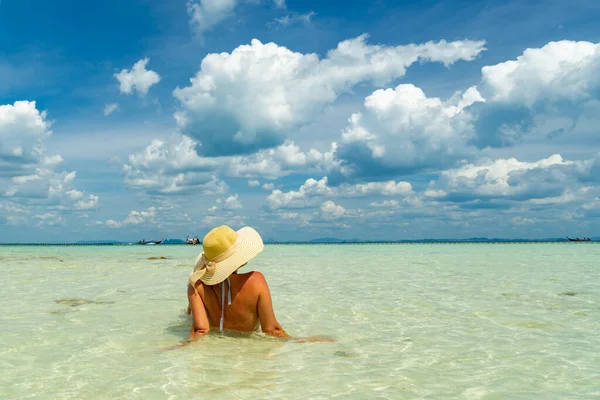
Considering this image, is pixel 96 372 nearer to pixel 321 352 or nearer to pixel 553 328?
pixel 321 352

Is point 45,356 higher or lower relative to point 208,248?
lower

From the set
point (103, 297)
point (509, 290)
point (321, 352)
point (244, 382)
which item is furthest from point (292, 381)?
point (509, 290)

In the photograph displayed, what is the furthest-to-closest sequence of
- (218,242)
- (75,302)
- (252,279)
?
(75,302), (252,279), (218,242)

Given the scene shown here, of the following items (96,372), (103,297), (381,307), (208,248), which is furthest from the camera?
(103,297)

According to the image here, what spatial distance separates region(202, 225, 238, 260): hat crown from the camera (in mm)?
5168

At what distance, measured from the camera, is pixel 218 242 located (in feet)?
17.0

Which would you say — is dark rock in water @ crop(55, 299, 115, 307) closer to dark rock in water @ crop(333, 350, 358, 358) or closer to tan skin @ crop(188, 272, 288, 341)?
tan skin @ crop(188, 272, 288, 341)

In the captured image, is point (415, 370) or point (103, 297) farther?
point (103, 297)

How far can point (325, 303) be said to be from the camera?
9.58 meters

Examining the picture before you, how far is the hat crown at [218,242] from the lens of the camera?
203 inches

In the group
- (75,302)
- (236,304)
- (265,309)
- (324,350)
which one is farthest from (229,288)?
(75,302)

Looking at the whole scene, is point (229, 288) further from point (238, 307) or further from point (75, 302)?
point (75, 302)

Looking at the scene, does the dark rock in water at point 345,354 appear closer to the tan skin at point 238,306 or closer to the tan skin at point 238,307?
the tan skin at point 238,307

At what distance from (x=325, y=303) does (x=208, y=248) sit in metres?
5.01
